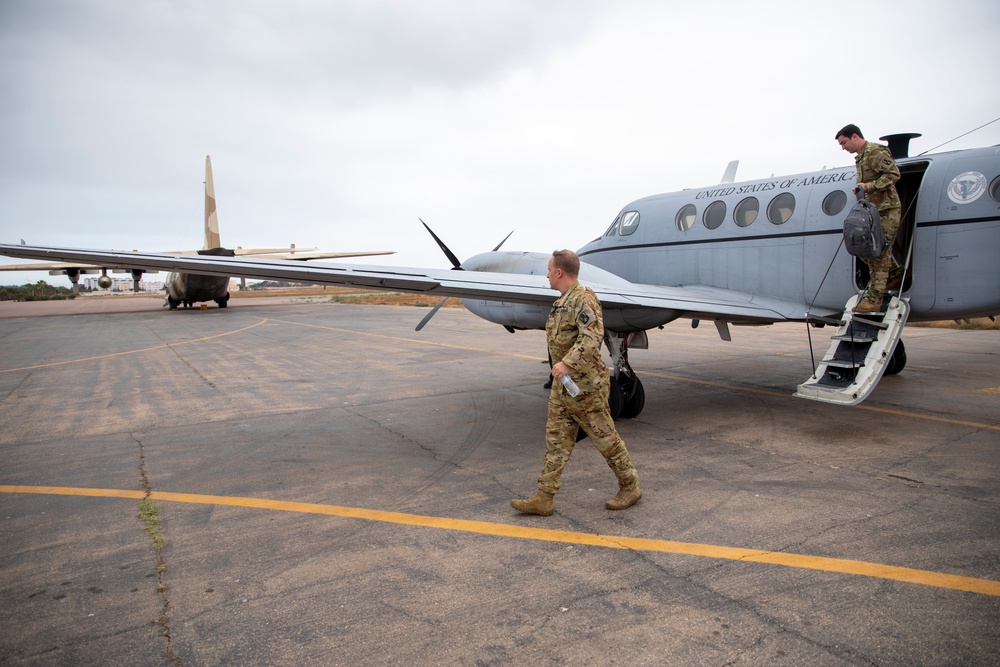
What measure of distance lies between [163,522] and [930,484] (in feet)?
22.0

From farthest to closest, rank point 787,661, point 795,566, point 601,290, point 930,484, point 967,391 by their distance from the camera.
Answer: point 967,391 → point 601,290 → point 930,484 → point 795,566 → point 787,661

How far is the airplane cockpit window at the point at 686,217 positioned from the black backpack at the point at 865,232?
3.08 metres

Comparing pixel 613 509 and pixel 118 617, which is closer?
pixel 118 617

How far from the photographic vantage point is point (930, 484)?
563 cm

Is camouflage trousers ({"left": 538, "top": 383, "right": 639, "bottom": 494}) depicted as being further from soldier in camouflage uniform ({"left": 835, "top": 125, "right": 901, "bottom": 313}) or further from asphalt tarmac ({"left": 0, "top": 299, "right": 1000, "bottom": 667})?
soldier in camouflage uniform ({"left": 835, "top": 125, "right": 901, "bottom": 313})

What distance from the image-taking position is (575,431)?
16.8 feet

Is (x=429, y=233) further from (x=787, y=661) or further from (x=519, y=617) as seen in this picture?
(x=787, y=661)

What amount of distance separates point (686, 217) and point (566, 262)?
640cm

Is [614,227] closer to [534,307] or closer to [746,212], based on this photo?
[746,212]

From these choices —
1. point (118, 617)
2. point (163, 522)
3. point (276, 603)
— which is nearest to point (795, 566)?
point (276, 603)

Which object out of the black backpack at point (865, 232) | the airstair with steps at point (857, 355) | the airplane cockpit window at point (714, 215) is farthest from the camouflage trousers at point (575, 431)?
the airplane cockpit window at point (714, 215)

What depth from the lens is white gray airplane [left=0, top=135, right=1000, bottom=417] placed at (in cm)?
706

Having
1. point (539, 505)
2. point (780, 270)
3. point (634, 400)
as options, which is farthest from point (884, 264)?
point (539, 505)

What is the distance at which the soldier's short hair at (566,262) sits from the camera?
5.11 metres
